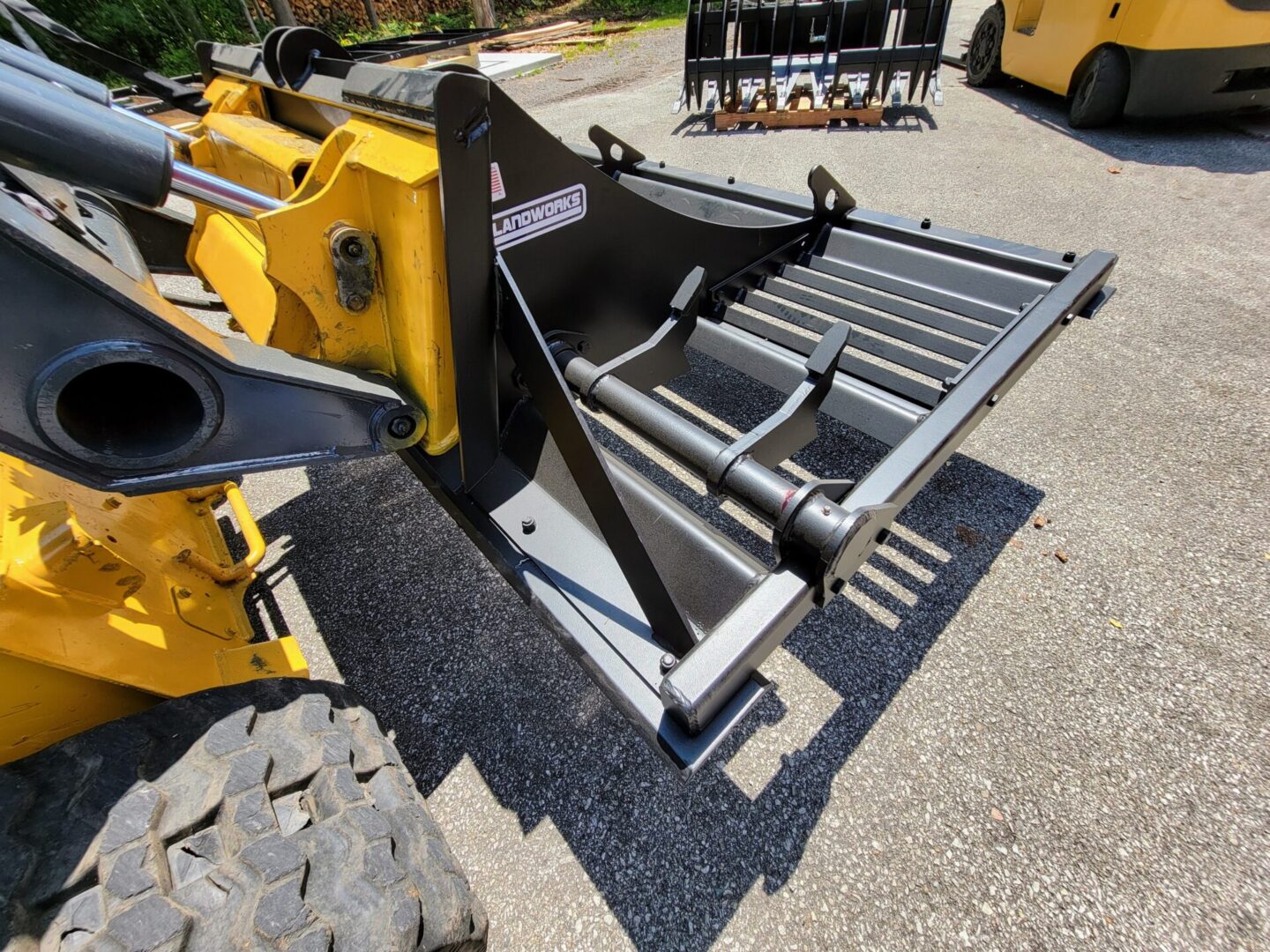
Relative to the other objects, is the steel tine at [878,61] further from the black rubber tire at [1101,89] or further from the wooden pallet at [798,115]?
the black rubber tire at [1101,89]

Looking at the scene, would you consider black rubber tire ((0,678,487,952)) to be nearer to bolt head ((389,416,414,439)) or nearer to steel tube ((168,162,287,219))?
bolt head ((389,416,414,439))

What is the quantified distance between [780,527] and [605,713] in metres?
0.97

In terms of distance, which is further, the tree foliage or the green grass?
the green grass

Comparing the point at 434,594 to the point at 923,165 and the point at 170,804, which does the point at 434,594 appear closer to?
the point at 170,804

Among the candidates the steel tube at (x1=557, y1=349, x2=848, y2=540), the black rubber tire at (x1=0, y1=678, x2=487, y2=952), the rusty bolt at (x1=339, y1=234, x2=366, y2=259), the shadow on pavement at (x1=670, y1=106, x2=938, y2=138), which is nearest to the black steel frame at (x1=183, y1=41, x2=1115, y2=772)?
the steel tube at (x1=557, y1=349, x2=848, y2=540)

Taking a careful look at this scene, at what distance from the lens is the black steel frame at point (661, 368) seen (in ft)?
4.18

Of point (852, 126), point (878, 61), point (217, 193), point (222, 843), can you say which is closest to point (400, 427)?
point (217, 193)

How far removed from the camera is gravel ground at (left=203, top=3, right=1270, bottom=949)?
1.47 metres

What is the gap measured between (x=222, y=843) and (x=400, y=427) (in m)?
0.95

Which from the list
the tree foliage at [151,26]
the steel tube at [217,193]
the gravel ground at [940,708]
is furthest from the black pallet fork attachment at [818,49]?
the tree foliage at [151,26]

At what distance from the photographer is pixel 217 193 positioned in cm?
132

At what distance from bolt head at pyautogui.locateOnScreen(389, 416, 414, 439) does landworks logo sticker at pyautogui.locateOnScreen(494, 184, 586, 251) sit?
1.87 ft

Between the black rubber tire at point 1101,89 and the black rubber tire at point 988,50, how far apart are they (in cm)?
176

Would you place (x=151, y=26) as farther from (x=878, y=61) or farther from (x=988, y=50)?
(x=988, y=50)
